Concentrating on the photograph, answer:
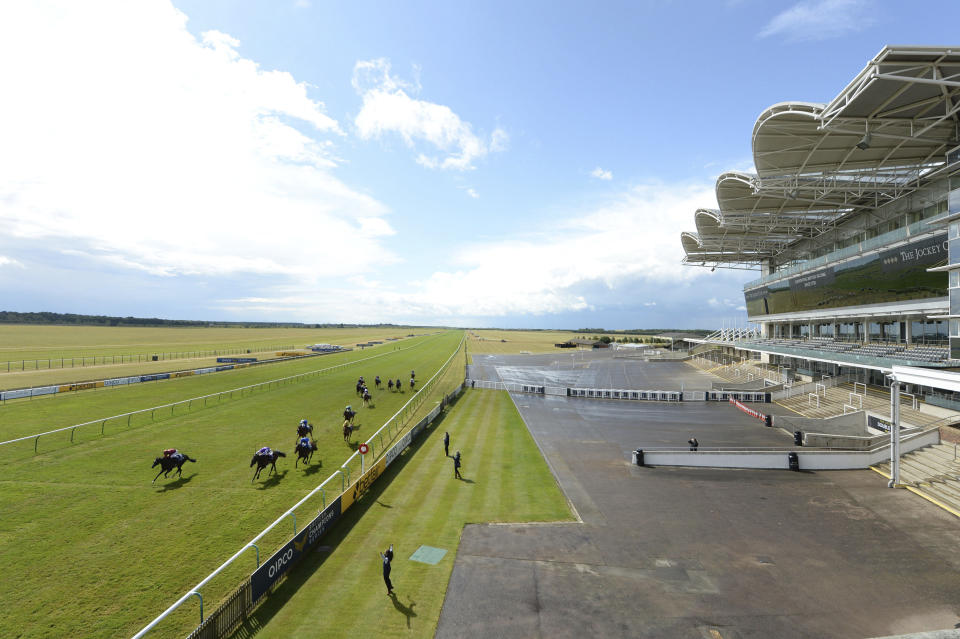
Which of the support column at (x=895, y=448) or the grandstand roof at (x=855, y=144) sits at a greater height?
the grandstand roof at (x=855, y=144)

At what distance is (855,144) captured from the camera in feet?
106

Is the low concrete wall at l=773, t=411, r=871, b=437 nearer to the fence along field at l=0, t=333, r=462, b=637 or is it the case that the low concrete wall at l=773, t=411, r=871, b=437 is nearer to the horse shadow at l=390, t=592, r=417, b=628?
the horse shadow at l=390, t=592, r=417, b=628

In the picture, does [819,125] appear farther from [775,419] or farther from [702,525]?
[702,525]

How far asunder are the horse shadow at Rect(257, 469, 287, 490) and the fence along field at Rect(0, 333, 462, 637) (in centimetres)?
4

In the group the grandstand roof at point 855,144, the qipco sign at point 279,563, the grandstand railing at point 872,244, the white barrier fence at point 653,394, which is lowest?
the white barrier fence at point 653,394

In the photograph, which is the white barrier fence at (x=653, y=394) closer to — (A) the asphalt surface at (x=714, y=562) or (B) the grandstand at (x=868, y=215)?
(B) the grandstand at (x=868, y=215)

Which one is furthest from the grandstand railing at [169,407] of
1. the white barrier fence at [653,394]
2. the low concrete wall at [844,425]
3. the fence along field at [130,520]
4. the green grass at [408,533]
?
the low concrete wall at [844,425]

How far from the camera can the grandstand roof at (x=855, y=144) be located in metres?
23.0

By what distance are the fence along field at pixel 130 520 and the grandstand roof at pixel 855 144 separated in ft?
123

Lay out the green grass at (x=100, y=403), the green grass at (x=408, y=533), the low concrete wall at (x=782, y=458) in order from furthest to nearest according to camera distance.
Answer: the green grass at (x=100, y=403), the low concrete wall at (x=782, y=458), the green grass at (x=408, y=533)

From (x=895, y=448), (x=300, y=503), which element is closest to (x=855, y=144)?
(x=895, y=448)

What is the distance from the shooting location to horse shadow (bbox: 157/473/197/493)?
16453 mm

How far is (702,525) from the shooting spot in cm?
1423

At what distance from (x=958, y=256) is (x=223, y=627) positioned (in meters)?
33.8
